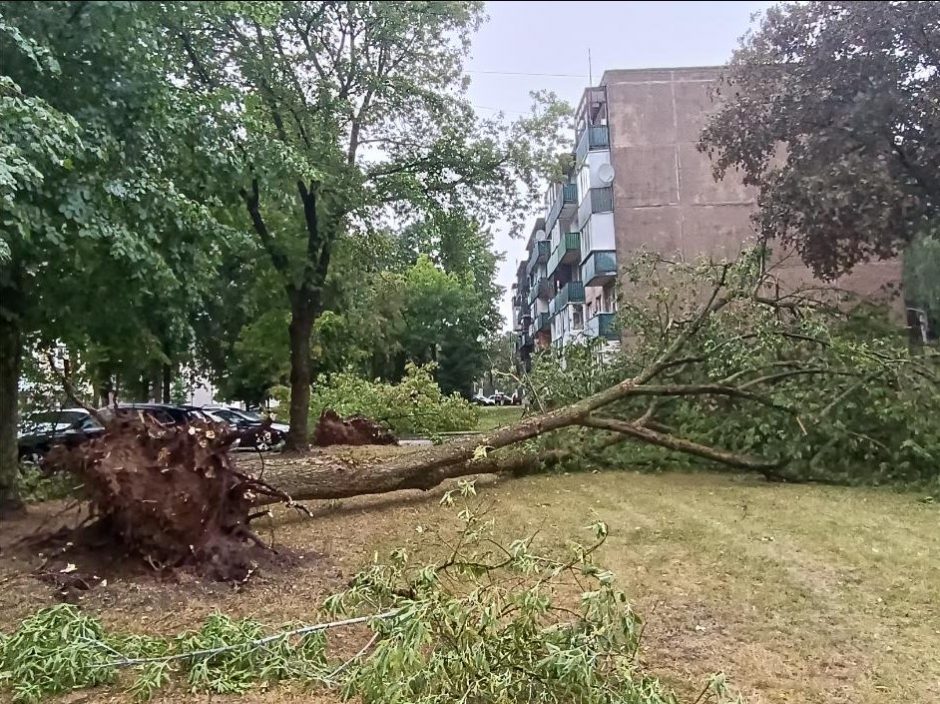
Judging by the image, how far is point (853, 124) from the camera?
9.66 meters

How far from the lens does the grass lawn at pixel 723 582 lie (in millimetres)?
3270

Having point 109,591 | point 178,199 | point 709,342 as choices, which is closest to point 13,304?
point 178,199

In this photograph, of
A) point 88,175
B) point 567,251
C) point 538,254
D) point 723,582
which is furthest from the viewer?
point 538,254

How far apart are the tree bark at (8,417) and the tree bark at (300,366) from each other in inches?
209

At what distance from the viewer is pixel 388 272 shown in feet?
50.3

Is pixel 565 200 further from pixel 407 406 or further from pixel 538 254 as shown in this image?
pixel 407 406

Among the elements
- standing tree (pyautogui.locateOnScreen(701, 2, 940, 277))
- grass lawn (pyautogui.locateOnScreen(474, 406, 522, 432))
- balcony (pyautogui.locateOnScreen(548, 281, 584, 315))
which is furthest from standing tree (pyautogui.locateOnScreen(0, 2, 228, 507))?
balcony (pyautogui.locateOnScreen(548, 281, 584, 315))

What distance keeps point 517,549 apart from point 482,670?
1.34 ft

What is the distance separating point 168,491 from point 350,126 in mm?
8395

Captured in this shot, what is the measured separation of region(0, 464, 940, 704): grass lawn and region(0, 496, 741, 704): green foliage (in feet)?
0.43

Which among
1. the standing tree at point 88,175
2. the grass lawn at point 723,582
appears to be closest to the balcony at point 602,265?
the grass lawn at point 723,582

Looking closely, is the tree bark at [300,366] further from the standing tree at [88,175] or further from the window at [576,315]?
the window at [576,315]

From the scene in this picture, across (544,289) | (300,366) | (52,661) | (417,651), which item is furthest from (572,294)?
(417,651)

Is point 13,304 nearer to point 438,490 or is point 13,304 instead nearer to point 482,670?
point 438,490
